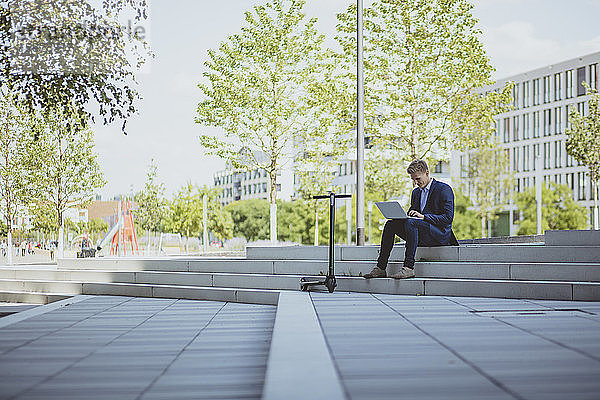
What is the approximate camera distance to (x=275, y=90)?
949 inches

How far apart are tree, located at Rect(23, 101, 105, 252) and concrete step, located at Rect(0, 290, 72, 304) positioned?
52.4 feet

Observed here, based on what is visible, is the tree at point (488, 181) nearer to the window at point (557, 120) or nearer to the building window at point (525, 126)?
the window at point (557, 120)

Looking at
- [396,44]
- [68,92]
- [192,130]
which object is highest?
[396,44]

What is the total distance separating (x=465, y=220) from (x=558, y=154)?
17339 mm

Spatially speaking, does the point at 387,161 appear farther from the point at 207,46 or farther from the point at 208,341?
the point at 208,341

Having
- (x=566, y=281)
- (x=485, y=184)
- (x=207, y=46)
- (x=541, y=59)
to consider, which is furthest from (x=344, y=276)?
(x=541, y=59)

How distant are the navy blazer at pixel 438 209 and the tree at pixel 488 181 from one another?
5009 cm

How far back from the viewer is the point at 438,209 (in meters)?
9.77

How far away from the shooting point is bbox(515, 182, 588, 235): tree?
192 ft

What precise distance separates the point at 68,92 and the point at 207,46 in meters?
15.6

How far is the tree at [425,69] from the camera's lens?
69.6 feet

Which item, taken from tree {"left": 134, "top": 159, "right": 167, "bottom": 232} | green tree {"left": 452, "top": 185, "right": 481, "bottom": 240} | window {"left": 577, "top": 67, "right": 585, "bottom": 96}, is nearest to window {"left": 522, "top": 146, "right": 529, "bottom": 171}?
window {"left": 577, "top": 67, "right": 585, "bottom": 96}

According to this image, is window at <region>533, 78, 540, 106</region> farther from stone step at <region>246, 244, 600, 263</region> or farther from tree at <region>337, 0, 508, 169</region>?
stone step at <region>246, 244, 600, 263</region>

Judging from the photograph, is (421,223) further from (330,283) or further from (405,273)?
(330,283)
